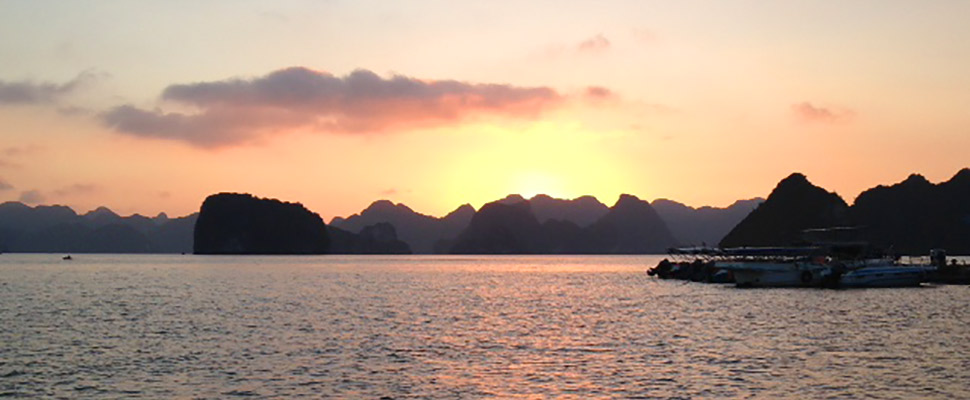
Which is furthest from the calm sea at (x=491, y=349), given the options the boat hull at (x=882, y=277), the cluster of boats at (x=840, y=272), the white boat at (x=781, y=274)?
the white boat at (x=781, y=274)

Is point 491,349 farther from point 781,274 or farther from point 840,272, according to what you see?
point 840,272

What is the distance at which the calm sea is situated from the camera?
124ft

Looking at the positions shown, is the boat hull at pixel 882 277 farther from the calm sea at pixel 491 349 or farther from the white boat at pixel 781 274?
the calm sea at pixel 491 349

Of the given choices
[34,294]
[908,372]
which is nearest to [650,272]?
[34,294]

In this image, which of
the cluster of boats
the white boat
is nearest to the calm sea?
the cluster of boats

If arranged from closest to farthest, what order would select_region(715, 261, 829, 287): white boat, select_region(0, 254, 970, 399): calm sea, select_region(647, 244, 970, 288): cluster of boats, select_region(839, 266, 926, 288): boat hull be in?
select_region(0, 254, 970, 399): calm sea
select_region(839, 266, 926, 288): boat hull
select_region(647, 244, 970, 288): cluster of boats
select_region(715, 261, 829, 287): white boat

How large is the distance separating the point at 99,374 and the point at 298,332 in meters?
21.2

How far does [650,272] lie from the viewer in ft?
595

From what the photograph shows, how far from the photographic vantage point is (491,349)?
2041 inches

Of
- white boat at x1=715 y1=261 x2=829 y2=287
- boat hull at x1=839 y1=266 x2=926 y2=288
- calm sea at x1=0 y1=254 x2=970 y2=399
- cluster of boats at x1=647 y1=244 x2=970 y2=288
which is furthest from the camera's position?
white boat at x1=715 y1=261 x2=829 y2=287

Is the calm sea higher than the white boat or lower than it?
lower

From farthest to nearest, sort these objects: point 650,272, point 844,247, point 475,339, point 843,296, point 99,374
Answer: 1. point 650,272
2. point 844,247
3. point 843,296
4. point 475,339
5. point 99,374

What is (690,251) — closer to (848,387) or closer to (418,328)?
(418,328)

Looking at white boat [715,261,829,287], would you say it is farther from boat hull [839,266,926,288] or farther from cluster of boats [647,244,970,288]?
boat hull [839,266,926,288]
